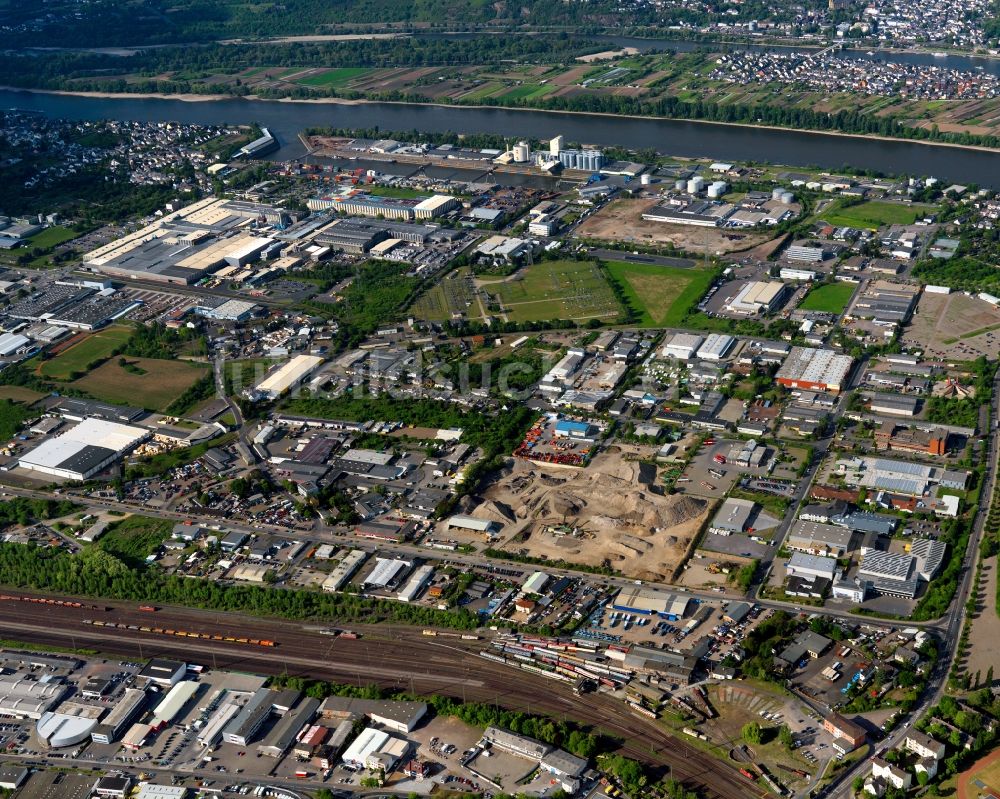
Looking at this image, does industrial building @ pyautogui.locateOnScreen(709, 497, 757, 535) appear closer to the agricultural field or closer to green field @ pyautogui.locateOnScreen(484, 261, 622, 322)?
green field @ pyautogui.locateOnScreen(484, 261, 622, 322)

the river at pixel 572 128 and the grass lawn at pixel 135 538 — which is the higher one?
the river at pixel 572 128

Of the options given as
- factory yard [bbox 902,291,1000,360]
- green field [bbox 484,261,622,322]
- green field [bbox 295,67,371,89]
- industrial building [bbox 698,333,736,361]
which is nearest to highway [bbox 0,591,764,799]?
industrial building [bbox 698,333,736,361]

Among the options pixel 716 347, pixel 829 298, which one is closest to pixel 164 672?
pixel 716 347

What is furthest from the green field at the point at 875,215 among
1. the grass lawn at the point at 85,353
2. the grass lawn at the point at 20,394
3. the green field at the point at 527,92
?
the grass lawn at the point at 20,394

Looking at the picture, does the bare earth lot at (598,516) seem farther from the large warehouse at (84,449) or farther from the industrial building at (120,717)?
the large warehouse at (84,449)

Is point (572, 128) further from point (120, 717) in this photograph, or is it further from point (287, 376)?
point (120, 717)
